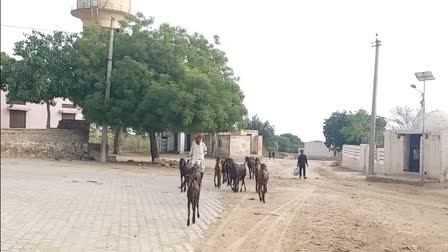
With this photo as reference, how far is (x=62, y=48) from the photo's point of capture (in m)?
28.4

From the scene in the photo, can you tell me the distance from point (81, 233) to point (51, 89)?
2060cm

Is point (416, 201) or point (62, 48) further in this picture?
point (62, 48)

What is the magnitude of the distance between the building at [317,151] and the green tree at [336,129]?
5.02 meters

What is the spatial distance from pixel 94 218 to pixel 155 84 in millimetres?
16026

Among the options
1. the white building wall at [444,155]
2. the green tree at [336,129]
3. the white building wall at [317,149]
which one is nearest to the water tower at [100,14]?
the white building wall at [444,155]

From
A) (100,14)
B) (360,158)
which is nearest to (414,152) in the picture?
(360,158)

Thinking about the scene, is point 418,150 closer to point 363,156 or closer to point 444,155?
point 444,155

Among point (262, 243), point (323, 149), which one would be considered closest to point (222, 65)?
point (262, 243)

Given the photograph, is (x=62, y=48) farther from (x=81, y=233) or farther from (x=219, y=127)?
(x=81, y=233)

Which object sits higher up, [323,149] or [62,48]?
[62,48]

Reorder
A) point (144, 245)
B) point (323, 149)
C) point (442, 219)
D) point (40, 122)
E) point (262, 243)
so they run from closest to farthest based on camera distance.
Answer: point (40, 122), point (144, 245), point (262, 243), point (442, 219), point (323, 149)

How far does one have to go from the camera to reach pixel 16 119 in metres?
2.38

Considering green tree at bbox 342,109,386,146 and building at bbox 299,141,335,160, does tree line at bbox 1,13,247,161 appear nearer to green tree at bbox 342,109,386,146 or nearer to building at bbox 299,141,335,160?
green tree at bbox 342,109,386,146

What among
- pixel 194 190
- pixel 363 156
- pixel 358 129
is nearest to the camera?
pixel 194 190
